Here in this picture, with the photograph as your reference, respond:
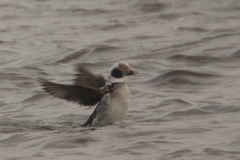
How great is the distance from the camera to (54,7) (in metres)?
17.7

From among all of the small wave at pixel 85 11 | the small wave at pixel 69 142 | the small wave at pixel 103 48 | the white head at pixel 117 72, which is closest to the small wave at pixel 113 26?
the small wave at pixel 85 11

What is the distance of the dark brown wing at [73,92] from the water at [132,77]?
0.45 m

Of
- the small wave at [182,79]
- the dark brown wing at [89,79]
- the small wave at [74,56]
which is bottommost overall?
the small wave at [182,79]

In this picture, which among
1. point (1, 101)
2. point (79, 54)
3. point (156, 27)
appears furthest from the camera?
point (156, 27)

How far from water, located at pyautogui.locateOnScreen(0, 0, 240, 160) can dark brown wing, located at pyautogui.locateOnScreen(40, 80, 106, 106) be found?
446mm

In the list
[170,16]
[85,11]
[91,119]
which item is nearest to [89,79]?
[91,119]

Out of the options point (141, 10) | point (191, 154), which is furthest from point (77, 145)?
point (141, 10)

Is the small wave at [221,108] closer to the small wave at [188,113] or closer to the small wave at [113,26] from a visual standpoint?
the small wave at [188,113]

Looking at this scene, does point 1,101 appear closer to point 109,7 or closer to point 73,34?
point 73,34

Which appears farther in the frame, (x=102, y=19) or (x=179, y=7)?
(x=179, y=7)

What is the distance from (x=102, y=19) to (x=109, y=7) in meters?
2.01

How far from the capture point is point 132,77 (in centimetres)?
898

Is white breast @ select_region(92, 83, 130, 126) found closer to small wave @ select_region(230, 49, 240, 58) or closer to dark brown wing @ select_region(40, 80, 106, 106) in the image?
dark brown wing @ select_region(40, 80, 106, 106)

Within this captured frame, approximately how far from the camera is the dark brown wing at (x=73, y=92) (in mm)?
5641
